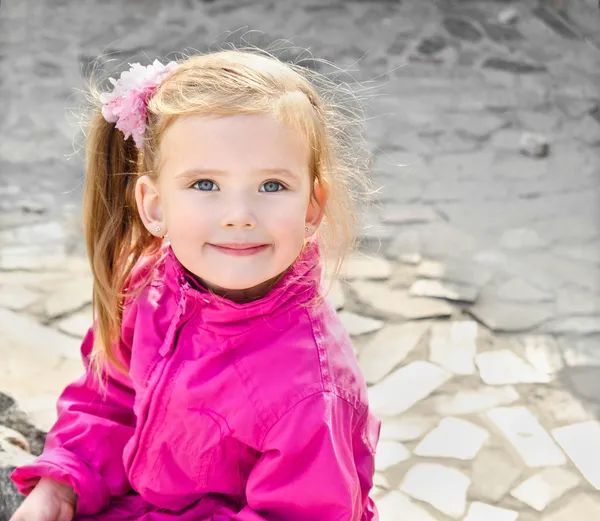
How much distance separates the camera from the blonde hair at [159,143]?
1.60m

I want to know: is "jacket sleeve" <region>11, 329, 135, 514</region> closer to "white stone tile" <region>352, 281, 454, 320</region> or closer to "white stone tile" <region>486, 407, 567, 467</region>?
"white stone tile" <region>486, 407, 567, 467</region>

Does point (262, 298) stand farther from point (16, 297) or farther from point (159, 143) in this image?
point (16, 297)

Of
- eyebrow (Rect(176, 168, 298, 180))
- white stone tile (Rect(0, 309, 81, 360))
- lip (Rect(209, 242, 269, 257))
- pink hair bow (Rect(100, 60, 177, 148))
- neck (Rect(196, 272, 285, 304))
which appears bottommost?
white stone tile (Rect(0, 309, 81, 360))

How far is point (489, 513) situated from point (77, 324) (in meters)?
1.59

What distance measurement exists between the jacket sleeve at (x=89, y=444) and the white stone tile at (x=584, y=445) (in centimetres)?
127

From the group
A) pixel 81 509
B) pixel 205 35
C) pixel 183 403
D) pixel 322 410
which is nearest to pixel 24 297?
pixel 81 509

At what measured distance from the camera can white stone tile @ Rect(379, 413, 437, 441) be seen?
264 cm

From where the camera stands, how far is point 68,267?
3566mm

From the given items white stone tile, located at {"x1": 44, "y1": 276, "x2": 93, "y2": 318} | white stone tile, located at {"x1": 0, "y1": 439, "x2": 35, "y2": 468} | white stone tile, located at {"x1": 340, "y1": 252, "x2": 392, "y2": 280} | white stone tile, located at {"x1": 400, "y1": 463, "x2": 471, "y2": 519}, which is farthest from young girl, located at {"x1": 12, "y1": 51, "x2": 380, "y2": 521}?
white stone tile, located at {"x1": 340, "y1": 252, "x2": 392, "y2": 280}

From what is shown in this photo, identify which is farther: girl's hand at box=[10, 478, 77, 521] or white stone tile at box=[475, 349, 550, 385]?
white stone tile at box=[475, 349, 550, 385]

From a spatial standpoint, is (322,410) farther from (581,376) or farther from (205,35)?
(205,35)

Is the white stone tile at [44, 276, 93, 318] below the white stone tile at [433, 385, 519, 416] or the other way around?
the other way around

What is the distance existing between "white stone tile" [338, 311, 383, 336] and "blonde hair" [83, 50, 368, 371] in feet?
3.92

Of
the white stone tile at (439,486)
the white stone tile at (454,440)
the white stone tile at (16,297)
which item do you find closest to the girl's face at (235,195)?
the white stone tile at (439,486)
